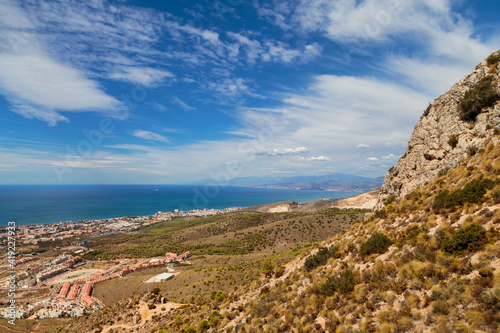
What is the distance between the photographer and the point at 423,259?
920 centimetres

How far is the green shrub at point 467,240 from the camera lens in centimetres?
809

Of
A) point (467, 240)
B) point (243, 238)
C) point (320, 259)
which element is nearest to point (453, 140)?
point (467, 240)

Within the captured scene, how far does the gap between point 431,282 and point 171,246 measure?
8691cm

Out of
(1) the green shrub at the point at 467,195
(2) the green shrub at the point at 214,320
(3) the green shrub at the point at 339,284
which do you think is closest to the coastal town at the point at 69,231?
(2) the green shrub at the point at 214,320

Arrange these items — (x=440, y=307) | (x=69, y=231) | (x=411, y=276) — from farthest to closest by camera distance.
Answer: (x=69, y=231) → (x=411, y=276) → (x=440, y=307)

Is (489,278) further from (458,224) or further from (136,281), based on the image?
(136,281)

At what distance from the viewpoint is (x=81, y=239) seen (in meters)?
116

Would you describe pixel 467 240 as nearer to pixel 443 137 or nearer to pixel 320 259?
pixel 320 259

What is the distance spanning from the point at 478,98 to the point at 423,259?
1239 centimetres

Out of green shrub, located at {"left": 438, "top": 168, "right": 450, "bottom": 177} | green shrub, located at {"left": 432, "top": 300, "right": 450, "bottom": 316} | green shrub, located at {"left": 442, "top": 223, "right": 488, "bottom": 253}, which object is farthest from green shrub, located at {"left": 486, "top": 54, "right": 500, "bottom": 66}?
green shrub, located at {"left": 432, "top": 300, "right": 450, "bottom": 316}

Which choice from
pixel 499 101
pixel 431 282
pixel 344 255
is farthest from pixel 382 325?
pixel 499 101

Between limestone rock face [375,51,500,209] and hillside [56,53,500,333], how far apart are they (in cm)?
8

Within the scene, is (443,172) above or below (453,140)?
below

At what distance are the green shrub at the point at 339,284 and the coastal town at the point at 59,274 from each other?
131 ft
